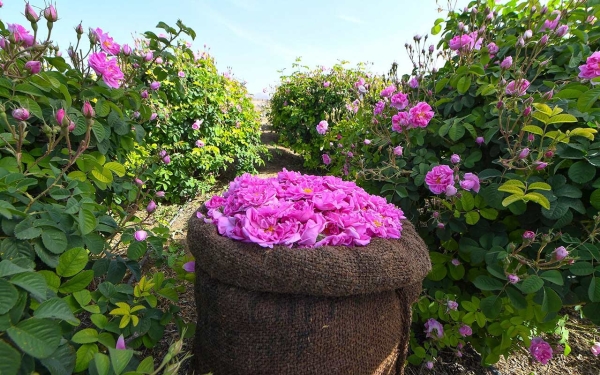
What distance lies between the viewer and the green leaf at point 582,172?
122 cm

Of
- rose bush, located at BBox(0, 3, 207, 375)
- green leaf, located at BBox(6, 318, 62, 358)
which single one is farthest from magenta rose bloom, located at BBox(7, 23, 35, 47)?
green leaf, located at BBox(6, 318, 62, 358)

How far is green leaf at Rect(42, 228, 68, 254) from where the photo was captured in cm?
97

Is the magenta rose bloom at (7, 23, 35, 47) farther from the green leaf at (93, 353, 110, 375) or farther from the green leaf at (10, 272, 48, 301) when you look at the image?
the green leaf at (93, 353, 110, 375)

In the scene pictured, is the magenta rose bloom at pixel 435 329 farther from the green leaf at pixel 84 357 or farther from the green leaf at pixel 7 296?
the green leaf at pixel 7 296

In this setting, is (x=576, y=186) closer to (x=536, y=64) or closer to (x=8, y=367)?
(x=536, y=64)

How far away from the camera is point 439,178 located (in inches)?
57.9

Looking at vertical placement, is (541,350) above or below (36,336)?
below

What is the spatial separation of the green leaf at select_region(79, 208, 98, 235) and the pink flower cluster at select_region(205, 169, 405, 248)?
372 millimetres

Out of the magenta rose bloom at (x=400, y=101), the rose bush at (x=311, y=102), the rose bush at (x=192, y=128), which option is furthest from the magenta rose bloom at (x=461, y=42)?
the rose bush at (x=311, y=102)

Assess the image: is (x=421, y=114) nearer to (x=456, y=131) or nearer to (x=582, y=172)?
(x=456, y=131)

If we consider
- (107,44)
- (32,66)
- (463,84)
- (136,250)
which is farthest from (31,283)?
(463,84)

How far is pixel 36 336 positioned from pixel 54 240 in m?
0.40

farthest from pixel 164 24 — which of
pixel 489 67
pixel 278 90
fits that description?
pixel 278 90

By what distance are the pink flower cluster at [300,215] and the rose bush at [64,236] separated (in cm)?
37
